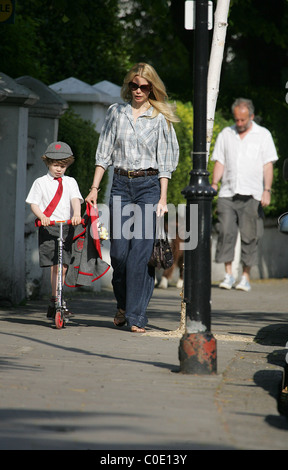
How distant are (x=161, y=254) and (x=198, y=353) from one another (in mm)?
2266

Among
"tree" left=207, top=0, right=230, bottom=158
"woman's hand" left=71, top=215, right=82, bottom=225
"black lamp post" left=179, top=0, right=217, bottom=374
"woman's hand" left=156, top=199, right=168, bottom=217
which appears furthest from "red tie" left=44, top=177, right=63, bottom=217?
"black lamp post" left=179, top=0, right=217, bottom=374

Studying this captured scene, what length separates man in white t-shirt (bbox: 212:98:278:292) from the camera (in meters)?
12.6

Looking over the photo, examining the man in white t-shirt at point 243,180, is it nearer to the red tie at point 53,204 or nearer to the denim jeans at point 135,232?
the red tie at point 53,204

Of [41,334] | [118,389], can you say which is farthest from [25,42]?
[118,389]

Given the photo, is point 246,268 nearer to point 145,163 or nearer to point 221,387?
point 145,163

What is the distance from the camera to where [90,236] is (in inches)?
322

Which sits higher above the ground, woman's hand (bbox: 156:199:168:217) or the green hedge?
the green hedge

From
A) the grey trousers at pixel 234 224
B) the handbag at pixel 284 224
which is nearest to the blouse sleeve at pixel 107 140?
the handbag at pixel 284 224

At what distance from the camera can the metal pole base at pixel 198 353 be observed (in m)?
5.67

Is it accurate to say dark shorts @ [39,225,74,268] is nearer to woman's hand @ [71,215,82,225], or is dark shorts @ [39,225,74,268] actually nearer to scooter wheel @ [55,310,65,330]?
woman's hand @ [71,215,82,225]

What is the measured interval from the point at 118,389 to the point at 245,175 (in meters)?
7.69

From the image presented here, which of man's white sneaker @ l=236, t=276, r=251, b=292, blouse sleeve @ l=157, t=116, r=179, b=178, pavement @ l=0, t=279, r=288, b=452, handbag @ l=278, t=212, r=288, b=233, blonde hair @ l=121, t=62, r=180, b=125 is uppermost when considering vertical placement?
blonde hair @ l=121, t=62, r=180, b=125

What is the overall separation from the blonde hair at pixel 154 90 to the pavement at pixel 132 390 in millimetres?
1793

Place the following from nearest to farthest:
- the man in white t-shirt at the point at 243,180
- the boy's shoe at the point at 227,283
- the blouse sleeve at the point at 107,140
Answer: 1. the blouse sleeve at the point at 107,140
2. the man in white t-shirt at the point at 243,180
3. the boy's shoe at the point at 227,283
